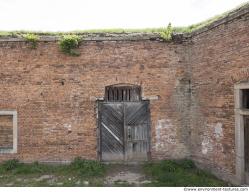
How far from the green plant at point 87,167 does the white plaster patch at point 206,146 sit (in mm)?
3187

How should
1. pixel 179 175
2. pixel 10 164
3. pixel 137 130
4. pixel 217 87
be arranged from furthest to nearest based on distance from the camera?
pixel 137 130, pixel 10 164, pixel 179 175, pixel 217 87

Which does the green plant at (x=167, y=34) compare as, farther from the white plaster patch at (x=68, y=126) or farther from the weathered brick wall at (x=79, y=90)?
the white plaster patch at (x=68, y=126)

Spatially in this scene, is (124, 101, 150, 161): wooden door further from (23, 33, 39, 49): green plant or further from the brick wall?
(23, 33, 39, 49): green plant

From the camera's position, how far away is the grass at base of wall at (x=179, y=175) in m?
8.17

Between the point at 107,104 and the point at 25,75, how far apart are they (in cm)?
290

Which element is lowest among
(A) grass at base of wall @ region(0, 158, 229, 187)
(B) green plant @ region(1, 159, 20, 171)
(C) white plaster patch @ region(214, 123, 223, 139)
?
(A) grass at base of wall @ region(0, 158, 229, 187)

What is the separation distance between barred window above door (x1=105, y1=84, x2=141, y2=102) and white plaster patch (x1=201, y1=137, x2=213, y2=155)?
252 centimetres

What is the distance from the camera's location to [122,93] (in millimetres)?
10250

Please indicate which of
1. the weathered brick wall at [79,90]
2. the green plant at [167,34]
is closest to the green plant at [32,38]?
the weathered brick wall at [79,90]

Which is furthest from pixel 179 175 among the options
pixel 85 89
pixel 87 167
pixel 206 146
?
pixel 85 89

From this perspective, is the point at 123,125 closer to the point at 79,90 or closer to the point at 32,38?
the point at 79,90


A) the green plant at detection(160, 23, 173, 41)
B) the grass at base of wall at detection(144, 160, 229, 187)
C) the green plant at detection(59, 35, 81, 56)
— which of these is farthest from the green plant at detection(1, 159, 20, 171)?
the green plant at detection(160, 23, 173, 41)

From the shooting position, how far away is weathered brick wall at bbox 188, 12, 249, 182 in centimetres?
763

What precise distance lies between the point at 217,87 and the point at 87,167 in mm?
4647
